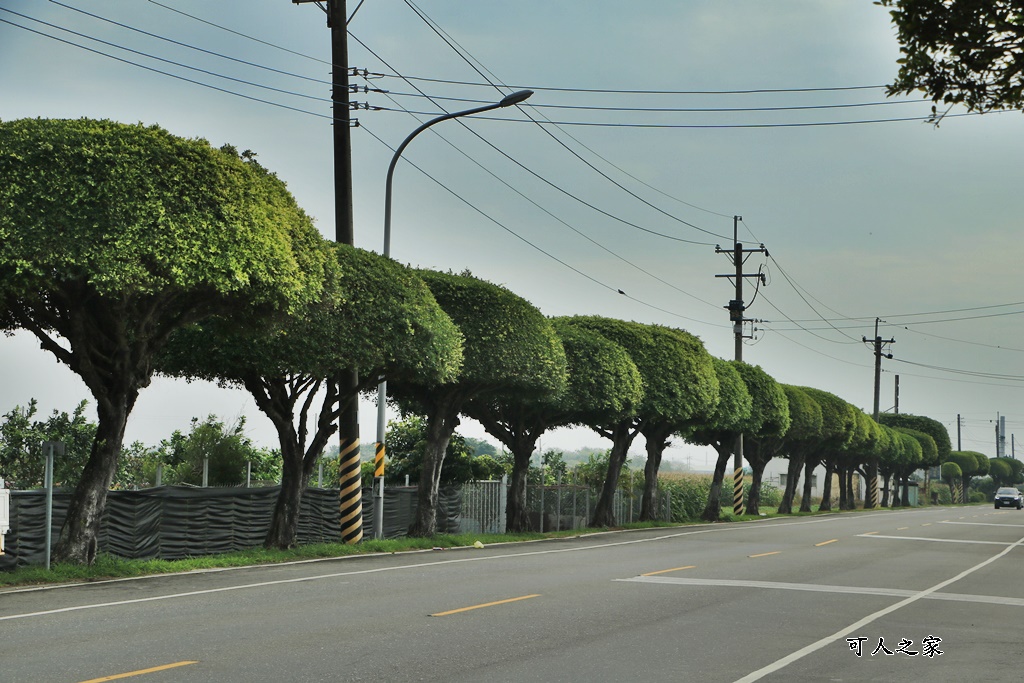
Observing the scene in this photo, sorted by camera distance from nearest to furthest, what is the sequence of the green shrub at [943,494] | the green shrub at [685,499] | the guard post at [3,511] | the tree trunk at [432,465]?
1. the guard post at [3,511]
2. the tree trunk at [432,465]
3. the green shrub at [685,499]
4. the green shrub at [943,494]

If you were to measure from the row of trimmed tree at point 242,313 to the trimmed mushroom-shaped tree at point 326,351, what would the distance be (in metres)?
0.04

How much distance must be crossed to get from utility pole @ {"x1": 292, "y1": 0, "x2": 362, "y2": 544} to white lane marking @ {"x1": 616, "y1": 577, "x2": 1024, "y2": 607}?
8.67m

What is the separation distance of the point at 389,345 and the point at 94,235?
818 cm

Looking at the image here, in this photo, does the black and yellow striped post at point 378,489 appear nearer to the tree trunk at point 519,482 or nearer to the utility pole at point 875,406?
the tree trunk at point 519,482

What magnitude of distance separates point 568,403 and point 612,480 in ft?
22.2

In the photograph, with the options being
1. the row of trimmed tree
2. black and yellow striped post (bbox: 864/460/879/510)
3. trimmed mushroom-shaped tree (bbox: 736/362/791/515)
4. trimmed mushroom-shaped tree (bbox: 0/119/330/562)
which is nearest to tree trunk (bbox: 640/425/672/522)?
the row of trimmed tree

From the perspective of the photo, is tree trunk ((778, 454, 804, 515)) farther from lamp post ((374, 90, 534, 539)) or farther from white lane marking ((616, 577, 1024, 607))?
white lane marking ((616, 577, 1024, 607))

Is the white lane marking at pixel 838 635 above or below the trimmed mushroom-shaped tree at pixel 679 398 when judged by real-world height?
below

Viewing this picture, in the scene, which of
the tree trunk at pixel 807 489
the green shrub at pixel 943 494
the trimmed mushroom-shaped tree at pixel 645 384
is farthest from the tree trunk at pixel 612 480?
the green shrub at pixel 943 494

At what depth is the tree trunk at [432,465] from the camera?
2936 centimetres

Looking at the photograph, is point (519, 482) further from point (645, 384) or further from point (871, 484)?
point (871, 484)

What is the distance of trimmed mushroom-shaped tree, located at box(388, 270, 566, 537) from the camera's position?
28.4m

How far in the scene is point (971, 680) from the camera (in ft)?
31.9

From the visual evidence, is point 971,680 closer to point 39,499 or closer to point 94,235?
point 94,235
